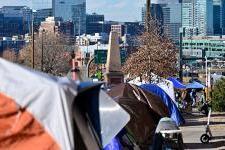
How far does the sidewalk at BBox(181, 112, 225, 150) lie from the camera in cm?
2114

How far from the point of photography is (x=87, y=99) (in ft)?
17.0

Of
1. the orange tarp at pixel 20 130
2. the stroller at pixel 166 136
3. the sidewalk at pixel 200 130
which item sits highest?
the orange tarp at pixel 20 130

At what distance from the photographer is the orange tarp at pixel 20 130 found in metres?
4.41

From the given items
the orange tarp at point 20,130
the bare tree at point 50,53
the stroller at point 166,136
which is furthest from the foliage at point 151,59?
the bare tree at point 50,53

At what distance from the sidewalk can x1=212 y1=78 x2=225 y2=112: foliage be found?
1.53 meters

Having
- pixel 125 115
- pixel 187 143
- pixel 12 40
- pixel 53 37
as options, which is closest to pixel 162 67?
pixel 187 143

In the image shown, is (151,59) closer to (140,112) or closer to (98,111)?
(140,112)

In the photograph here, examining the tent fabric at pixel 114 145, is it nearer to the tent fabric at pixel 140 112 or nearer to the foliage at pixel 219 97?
the tent fabric at pixel 140 112

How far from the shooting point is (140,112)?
46.1 feet

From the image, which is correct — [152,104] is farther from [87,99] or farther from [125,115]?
[87,99]

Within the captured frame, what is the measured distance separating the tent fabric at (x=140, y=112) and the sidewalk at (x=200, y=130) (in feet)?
13.5

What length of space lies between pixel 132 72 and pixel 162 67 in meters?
1.55

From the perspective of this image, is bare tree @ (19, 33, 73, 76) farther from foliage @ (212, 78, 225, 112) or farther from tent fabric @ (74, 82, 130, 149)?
tent fabric @ (74, 82, 130, 149)

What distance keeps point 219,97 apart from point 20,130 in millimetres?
32808
